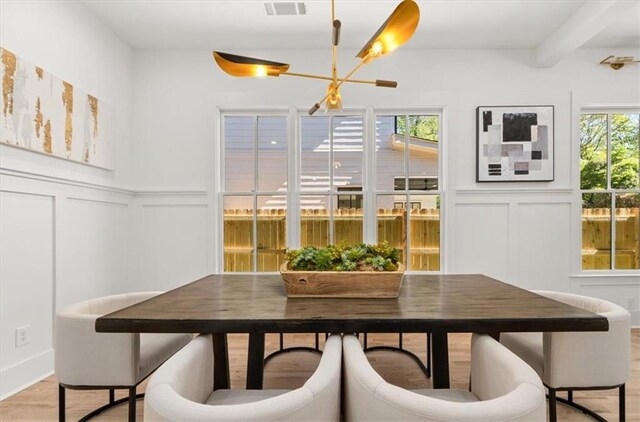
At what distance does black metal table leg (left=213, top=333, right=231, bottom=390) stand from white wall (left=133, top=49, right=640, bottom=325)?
2.26 meters

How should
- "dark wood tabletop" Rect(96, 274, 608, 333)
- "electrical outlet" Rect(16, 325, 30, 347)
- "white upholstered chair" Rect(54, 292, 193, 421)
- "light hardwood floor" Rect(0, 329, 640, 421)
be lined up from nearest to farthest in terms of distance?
"dark wood tabletop" Rect(96, 274, 608, 333), "white upholstered chair" Rect(54, 292, 193, 421), "light hardwood floor" Rect(0, 329, 640, 421), "electrical outlet" Rect(16, 325, 30, 347)

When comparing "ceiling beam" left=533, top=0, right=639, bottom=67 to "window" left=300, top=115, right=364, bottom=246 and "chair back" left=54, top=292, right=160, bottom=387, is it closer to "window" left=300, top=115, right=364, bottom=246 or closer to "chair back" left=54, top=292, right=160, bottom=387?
"window" left=300, top=115, right=364, bottom=246

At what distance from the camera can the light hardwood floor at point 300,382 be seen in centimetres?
217

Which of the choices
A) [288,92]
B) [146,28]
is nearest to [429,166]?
[288,92]

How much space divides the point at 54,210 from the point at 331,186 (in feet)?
7.73

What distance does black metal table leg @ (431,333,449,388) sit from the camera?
6.10ft

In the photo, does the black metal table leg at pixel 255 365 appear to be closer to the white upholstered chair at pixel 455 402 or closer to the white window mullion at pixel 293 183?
the white upholstered chair at pixel 455 402

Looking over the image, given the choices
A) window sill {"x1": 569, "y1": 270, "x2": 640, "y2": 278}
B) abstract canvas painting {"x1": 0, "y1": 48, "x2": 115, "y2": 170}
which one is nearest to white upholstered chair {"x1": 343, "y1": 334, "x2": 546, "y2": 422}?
abstract canvas painting {"x1": 0, "y1": 48, "x2": 115, "y2": 170}

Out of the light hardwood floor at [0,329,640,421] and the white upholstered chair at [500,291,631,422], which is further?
the light hardwood floor at [0,329,640,421]

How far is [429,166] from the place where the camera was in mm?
4059

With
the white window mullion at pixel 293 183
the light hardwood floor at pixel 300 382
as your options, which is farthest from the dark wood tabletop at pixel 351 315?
the white window mullion at pixel 293 183

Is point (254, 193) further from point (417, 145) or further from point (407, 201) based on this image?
point (417, 145)

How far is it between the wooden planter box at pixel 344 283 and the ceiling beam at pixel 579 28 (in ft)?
8.59

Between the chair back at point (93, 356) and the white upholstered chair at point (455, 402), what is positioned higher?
the white upholstered chair at point (455, 402)
